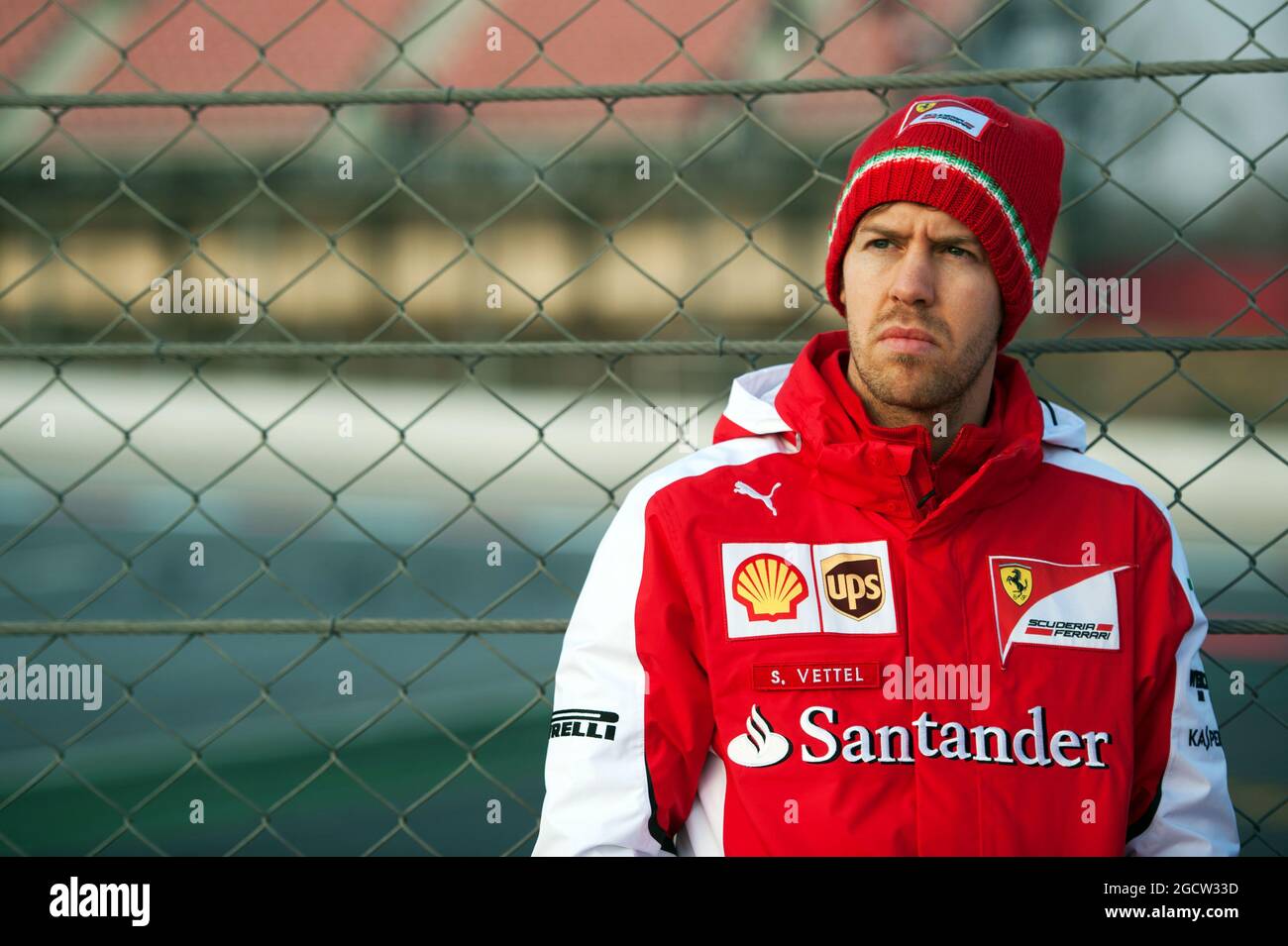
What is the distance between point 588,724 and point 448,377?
33.9ft

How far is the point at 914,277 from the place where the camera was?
1.38 meters

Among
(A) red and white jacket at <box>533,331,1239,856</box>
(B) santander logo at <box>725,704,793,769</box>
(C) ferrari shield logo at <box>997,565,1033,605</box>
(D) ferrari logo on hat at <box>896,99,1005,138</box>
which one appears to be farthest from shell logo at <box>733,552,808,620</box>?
(D) ferrari logo on hat at <box>896,99,1005,138</box>

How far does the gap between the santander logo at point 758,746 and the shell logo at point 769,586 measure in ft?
0.36

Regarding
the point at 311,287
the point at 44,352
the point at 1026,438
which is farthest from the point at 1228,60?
the point at 311,287

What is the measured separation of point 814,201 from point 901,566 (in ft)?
27.4

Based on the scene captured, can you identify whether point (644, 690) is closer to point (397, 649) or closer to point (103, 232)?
point (397, 649)

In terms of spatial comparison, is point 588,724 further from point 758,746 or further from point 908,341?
point 908,341

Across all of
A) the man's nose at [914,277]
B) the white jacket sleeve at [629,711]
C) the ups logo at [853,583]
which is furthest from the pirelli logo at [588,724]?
the man's nose at [914,277]

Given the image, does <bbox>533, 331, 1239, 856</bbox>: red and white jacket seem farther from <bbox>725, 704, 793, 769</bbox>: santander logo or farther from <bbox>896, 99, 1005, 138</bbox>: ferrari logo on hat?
<bbox>896, 99, 1005, 138</bbox>: ferrari logo on hat

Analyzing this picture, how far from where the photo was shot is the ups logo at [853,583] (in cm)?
130

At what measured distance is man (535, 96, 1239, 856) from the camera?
1238 mm

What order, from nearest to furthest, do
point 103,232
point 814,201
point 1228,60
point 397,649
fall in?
point 1228,60
point 397,649
point 814,201
point 103,232

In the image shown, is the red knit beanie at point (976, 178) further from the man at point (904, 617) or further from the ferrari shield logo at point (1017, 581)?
the ferrari shield logo at point (1017, 581)

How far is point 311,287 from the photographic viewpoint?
34.3ft
